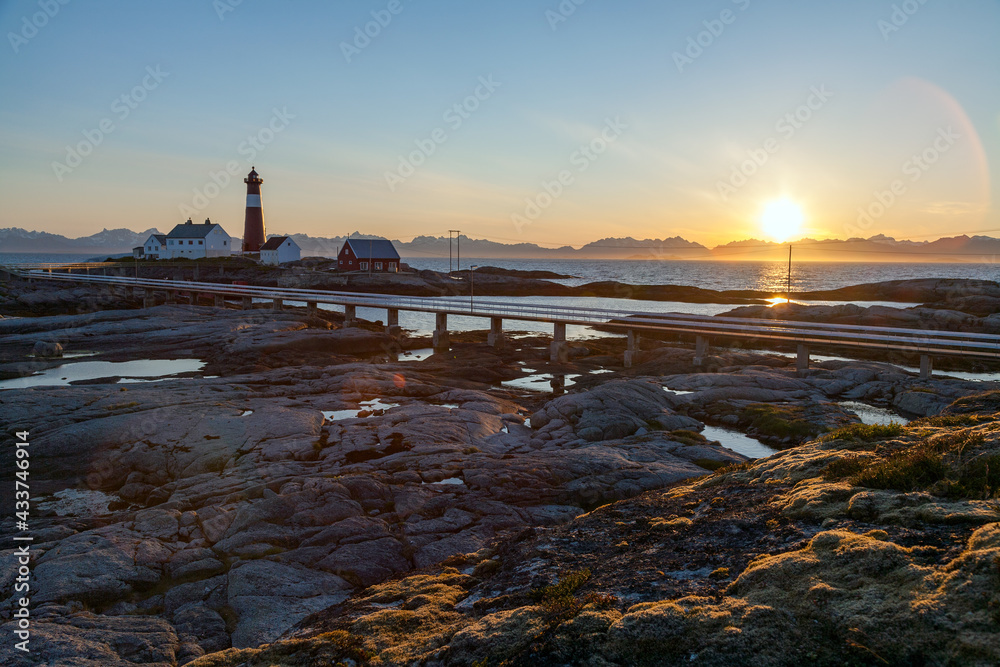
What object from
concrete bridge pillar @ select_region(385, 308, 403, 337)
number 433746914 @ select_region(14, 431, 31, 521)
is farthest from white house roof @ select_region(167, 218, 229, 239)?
number 433746914 @ select_region(14, 431, 31, 521)

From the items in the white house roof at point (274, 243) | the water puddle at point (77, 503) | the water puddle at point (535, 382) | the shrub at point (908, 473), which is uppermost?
the white house roof at point (274, 243)

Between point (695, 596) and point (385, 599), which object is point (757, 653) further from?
point (385, 599)

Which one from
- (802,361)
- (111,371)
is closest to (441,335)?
(111,371)

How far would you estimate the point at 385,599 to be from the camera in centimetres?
996

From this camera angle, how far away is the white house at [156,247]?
106 metres

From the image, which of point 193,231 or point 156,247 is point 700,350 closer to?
point 193,231

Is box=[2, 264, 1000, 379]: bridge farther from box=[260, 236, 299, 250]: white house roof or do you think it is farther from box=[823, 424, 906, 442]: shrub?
box=[260, 236, 299, 250]: white house roof

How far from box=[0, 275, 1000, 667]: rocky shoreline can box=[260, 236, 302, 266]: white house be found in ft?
254

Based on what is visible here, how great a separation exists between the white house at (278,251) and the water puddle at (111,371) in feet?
211

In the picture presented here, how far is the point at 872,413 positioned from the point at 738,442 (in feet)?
27.0

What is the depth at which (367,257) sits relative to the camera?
3826 inches

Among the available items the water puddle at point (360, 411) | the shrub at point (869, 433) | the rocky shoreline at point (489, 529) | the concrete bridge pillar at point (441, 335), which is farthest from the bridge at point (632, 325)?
the shrub at point (869, 433)

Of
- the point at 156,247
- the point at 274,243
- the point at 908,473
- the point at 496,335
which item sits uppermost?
the point at 274,243

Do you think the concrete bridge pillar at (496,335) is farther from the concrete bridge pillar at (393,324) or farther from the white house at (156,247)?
the white house at (156,247)
